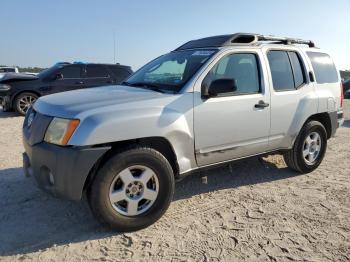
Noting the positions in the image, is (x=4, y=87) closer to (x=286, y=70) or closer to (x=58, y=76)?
(x=58, y=76)

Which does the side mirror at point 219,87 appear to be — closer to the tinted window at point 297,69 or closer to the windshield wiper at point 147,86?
the windshield wiper at point 147,86

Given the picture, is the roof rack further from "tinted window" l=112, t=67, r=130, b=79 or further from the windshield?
"tinted window" l=112, t=67, r=130, b=79

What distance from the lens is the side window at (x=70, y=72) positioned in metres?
10.8

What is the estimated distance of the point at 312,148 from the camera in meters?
5.32

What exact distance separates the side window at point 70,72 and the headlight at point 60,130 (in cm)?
800

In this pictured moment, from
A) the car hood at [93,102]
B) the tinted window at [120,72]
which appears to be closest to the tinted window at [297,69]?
the car hood at [93,102]

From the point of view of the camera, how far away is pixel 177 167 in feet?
12.3

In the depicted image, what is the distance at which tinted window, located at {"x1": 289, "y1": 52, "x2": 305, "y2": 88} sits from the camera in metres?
4.91

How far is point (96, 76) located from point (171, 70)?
7.23 meters

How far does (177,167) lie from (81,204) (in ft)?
4.00

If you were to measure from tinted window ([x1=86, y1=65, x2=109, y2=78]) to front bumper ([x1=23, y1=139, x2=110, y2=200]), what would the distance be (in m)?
8.10

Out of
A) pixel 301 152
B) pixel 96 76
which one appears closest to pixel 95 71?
pixel 96 76

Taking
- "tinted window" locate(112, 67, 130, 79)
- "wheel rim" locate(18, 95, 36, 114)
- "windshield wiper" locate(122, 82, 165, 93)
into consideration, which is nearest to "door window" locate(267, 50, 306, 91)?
"windshield wiper" locate(122, 82, 165, 93)

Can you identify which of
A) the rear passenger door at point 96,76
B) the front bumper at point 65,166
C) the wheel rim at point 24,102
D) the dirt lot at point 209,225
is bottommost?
the dirt lot at point 209,225
